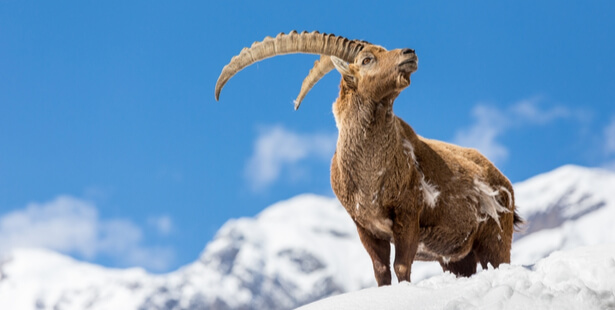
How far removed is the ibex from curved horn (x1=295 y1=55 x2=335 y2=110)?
0.02m

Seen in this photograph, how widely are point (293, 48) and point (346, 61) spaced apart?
0.80 metres

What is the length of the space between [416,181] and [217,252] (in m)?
108

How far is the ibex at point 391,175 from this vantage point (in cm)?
823

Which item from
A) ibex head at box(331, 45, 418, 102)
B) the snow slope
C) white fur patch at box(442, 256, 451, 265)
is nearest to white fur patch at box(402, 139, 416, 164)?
ibex head at box(331, 45, 418, 102)

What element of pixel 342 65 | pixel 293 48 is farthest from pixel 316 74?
pixel 342 65

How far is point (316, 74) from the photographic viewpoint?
9.96m

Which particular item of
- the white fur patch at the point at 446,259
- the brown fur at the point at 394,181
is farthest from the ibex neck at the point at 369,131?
the white fur patch at the point at 446,259

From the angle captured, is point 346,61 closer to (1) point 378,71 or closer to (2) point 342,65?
(2) point 342,65

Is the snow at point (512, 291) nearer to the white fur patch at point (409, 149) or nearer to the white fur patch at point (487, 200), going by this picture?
the white fur patch at point (409, 149)

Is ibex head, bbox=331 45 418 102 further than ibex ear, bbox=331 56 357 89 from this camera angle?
No

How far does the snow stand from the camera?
16.6 ft

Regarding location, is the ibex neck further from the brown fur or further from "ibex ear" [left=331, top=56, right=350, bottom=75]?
"ibex ear" [left=331, top=56, right=350, bottom=75]

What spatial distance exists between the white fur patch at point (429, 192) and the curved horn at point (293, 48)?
1.80 meters

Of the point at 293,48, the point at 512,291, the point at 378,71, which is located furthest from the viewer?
the point at 293,48
